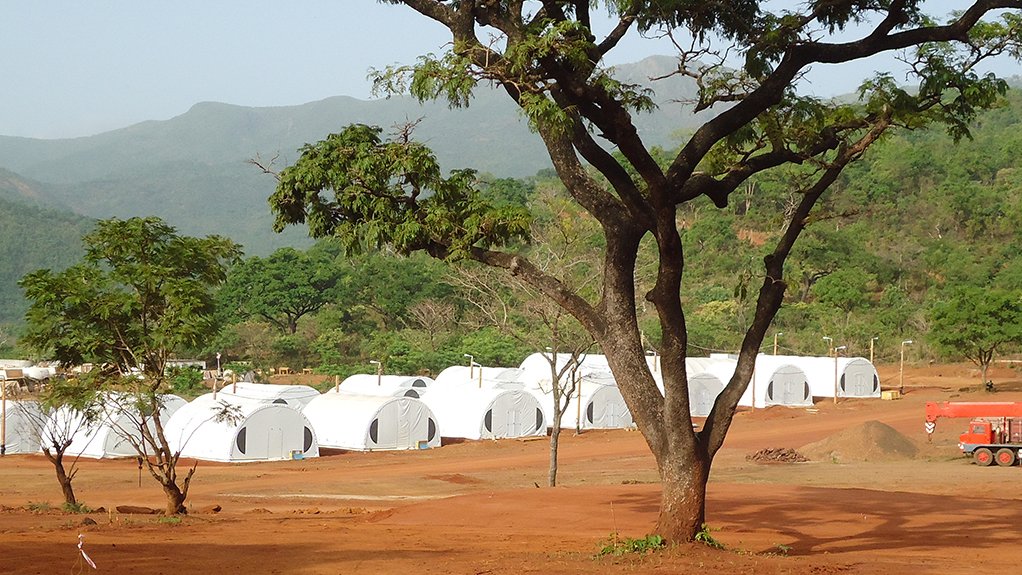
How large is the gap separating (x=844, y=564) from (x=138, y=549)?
8.02 metres

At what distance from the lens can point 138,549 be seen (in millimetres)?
12805

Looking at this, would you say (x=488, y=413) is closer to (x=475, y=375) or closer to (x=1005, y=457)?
(x=475, y=375)

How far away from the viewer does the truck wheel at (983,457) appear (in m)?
31.7

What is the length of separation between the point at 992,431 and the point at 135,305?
2481 cm

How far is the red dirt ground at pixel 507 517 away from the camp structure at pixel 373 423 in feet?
4.47

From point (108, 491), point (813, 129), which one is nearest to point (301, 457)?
point (108, 491)

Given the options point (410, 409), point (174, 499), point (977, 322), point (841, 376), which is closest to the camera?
point (174, 499)

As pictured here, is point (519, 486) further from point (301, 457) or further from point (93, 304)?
point (93, 304)

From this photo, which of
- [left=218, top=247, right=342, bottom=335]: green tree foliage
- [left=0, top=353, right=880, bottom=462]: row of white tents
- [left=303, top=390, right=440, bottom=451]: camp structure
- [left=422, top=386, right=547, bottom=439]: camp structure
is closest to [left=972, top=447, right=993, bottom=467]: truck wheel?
[left=0, top=353, right=880, bottom=462]: row of white tents

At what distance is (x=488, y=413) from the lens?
144 feet

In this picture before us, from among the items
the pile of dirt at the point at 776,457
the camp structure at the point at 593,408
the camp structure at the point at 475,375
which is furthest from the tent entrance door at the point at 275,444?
the pile of dirt at the point at 776,457

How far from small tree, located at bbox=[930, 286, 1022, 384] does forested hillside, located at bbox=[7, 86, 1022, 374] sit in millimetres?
912

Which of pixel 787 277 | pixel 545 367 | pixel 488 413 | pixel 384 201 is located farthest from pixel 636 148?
pixel 787 277

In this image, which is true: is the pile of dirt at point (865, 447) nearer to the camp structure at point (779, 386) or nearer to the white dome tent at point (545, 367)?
the camp structure at point (779, 386)
